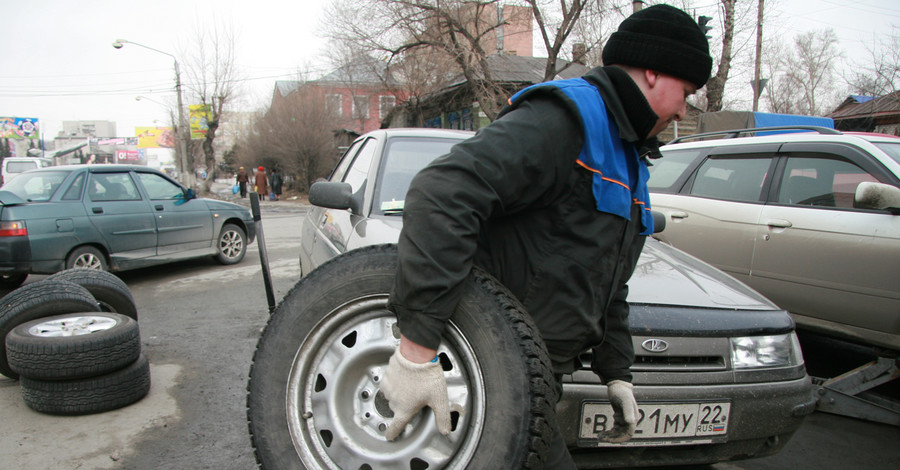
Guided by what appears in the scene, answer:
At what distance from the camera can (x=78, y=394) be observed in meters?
3.33

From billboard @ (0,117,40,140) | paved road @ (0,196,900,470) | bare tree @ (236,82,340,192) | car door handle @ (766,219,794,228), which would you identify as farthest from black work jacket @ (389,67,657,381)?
billboard @ (0,117,40,140)

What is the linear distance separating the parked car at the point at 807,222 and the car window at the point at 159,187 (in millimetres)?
6722

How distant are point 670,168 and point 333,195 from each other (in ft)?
11.9

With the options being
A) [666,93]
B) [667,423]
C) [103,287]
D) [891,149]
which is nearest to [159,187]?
[103,287]

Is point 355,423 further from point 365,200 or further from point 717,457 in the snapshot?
point 365,200

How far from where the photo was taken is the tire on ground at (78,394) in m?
3.32

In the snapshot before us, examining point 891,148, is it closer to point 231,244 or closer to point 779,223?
point 779,223

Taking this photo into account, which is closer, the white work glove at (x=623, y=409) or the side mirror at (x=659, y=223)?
the white work glove at (x=623, y=409)

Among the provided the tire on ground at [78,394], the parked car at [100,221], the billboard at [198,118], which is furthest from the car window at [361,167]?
the billboard at [198,118]

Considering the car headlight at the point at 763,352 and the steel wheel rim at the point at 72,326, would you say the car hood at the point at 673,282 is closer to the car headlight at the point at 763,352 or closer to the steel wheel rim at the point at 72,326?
the car headlight at the point at 763,352

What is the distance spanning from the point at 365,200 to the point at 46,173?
5838 mm

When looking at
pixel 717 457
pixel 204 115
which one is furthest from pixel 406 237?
pixel 204 115

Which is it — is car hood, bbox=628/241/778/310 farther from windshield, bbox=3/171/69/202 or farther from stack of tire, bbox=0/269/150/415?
windshield, bbox=3/171/69/202

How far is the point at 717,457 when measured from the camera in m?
2.41
